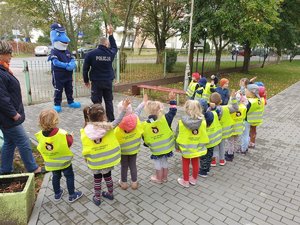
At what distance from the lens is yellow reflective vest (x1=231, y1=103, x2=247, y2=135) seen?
473cm

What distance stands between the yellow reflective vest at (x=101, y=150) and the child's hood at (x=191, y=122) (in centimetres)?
101

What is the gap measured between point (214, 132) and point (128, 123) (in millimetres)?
1461

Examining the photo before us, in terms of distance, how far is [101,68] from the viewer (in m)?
6.13

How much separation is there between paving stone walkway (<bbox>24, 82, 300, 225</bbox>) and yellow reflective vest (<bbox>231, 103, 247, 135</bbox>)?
647 millimetres

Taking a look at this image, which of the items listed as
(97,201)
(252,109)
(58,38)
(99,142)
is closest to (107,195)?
(97,201)

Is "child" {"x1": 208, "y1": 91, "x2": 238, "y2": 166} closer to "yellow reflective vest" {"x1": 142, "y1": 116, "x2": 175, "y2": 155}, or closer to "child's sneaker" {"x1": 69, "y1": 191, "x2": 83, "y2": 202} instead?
"yellow reflective vest" {"x1": 142, "y1": 116, "x2": 175, "y2": 155}

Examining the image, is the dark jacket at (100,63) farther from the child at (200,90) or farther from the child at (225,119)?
the child at (225,119)

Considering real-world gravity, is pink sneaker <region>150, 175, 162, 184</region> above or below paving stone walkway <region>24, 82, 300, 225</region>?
above

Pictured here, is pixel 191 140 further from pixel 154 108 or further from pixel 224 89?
pixel 224 89

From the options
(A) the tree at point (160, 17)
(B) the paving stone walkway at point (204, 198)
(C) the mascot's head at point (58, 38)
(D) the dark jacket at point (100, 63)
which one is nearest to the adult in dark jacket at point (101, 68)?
(D) the dark jacket at point (100, 63)

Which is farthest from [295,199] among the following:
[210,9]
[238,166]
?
[210,9]

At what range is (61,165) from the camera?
3.35m

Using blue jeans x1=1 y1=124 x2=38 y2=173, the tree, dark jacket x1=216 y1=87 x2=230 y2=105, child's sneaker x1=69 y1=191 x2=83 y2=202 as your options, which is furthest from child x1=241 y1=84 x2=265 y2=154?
the tree

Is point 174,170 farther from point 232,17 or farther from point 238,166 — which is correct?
point 232,17
